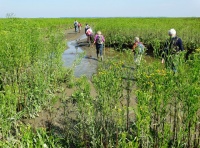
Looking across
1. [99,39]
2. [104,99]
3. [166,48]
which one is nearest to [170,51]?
[166,48]

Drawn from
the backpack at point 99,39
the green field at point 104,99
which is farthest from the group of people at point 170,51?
the backpack at point 99,39

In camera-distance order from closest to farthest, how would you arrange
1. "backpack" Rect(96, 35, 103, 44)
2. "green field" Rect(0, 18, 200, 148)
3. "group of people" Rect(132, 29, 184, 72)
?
"green field" Rect(0, 18, 200, 148) → "group of people" Rect(132, 29, 184, 72) → "backpack" Rect(96, 35, 103, 44)

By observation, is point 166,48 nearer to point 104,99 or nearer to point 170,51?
point 170,51

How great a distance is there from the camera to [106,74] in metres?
4.80

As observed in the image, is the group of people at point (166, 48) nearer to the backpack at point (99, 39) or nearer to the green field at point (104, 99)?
the backpack at point (99, 39)

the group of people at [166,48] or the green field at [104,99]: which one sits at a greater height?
the group of people at [166,48]

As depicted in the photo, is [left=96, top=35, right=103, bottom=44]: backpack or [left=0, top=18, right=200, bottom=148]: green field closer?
[left=0, top=18, right=200, bottom=148]: green field

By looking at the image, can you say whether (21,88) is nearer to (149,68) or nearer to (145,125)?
(149,68)

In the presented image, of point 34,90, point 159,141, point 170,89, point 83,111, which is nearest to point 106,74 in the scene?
point 83,111

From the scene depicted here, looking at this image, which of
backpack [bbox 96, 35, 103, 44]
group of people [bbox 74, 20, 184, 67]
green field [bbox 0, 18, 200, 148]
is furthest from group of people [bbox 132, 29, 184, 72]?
backpack [bbox 96, 35, 103, 44]

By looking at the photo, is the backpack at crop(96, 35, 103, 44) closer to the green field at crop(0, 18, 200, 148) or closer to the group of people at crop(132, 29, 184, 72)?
the green field at crop(0, 18, 200, 148)

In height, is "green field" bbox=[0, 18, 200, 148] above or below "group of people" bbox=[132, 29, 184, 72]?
below

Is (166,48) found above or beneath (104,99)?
above

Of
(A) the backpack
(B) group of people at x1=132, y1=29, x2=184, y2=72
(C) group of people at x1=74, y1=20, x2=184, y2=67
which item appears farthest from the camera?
(A) the backpack
